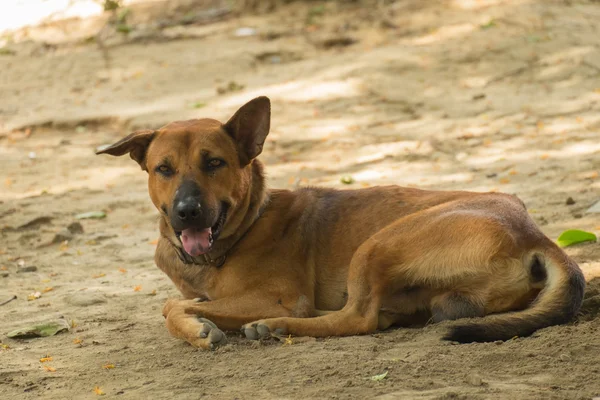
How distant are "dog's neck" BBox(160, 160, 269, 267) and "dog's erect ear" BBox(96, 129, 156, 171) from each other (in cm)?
40

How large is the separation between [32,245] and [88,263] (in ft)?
2.92

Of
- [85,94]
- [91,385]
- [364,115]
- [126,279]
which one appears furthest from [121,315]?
[85,94]

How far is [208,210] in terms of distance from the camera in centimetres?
480

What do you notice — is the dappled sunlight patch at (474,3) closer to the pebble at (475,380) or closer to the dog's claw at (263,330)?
the dog's claw at (263,330)

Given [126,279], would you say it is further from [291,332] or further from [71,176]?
[71,176]

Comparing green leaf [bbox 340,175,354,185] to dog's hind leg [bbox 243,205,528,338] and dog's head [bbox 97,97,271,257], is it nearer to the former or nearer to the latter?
dog's head [bbox 97,97,271,257]

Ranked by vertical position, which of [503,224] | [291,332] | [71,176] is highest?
[503,224]

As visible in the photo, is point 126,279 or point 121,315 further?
point 126,279

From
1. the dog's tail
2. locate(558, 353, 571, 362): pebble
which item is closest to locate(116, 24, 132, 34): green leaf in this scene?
the dog's tail

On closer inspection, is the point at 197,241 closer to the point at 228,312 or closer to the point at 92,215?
the point at 228,312

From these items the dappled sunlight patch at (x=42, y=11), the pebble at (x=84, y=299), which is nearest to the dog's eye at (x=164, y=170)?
the pebble at (x=84, y=299)

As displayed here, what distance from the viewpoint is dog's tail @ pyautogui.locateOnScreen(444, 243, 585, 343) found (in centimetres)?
417

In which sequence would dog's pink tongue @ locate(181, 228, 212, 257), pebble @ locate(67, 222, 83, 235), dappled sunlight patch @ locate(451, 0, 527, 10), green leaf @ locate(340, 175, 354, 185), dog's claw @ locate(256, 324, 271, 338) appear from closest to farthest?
dog's claw @ locate(256, 324, 271, 338) → dog's pink tongue @ locate(181, 228, 212, 257) → pebble @ locate(67, 222, 83, 235) → green leaf @ locate(340, 175, 354, 185) → dappled sunlight patch @ locate(451, 0, 527, 10)

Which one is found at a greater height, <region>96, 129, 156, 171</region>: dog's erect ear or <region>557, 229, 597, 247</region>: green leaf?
<region>96, 129, 156, 171</region>: dog's erect ear
